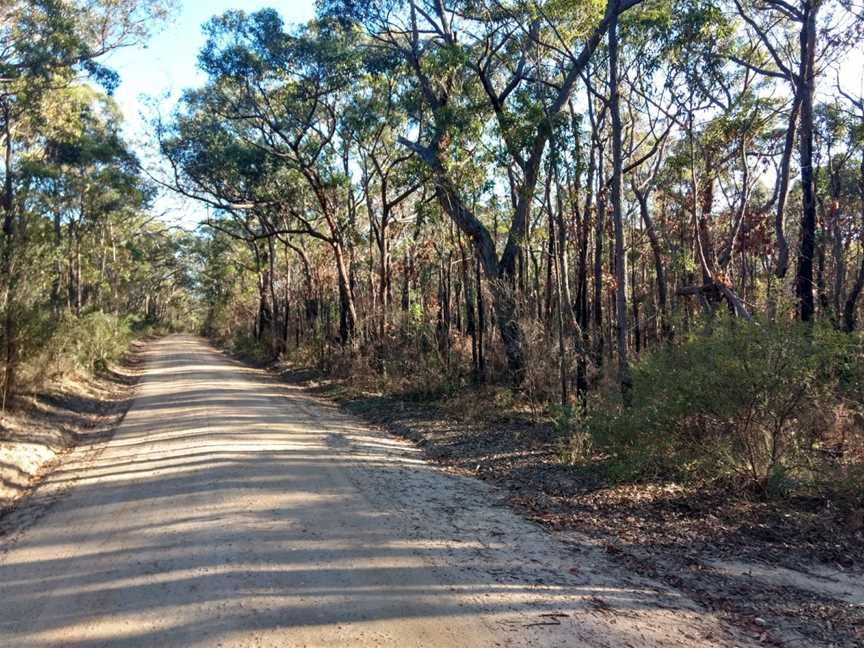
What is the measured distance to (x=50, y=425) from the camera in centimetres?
1303

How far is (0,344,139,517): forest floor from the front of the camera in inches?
370

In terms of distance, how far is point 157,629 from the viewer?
174 inches

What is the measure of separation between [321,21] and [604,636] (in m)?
17.3

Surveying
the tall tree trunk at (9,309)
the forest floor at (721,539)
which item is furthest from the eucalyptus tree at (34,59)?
the forest floor at (721,539)

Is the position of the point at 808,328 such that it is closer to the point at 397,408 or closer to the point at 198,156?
the point at 397,408

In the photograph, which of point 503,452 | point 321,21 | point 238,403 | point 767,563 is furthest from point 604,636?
point 321,21

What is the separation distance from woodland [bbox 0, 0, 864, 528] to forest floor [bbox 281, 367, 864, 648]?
38 cm

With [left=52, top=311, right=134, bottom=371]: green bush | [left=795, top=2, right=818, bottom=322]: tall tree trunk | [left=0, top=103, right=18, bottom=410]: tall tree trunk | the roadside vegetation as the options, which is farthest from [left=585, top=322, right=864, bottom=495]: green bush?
[left=52, top=311, right=134, bottom=371]: green bush

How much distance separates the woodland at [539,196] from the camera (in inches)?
302

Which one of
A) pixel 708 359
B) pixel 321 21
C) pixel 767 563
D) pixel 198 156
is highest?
pixel 321 21

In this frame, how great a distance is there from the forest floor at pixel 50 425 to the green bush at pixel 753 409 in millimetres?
7646

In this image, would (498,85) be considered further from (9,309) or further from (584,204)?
(9,309)

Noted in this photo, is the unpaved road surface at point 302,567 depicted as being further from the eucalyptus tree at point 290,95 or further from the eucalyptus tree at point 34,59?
the eucalyptus tree at point 290,95

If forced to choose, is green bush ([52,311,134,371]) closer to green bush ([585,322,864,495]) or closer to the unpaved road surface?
the unpaved road surface
